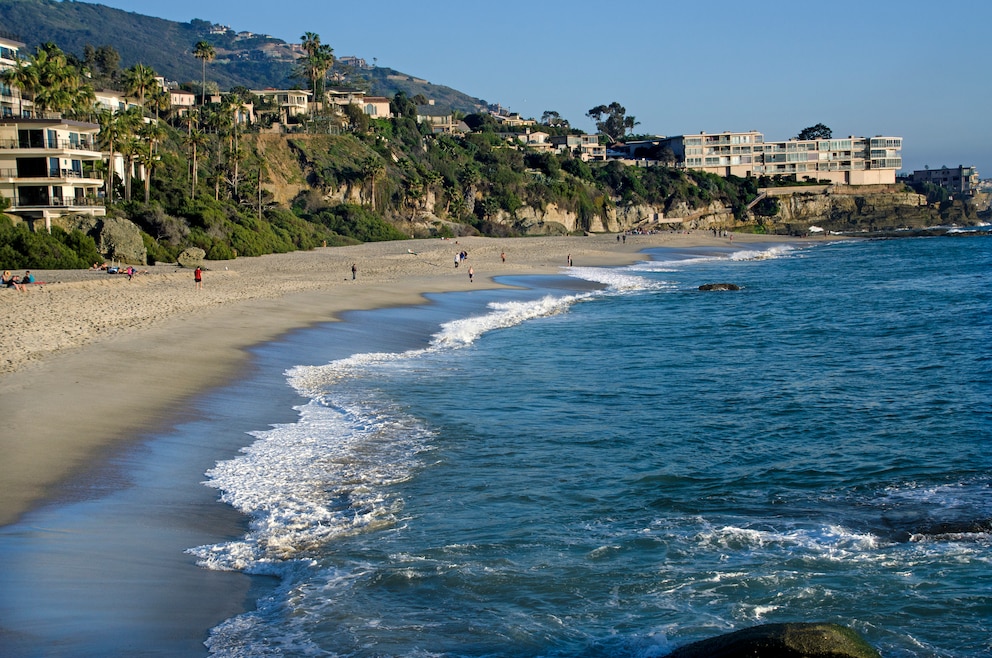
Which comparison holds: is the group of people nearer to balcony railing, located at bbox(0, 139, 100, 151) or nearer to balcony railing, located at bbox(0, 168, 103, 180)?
balcony railing, located at bbox(0, 168, 103, 180)

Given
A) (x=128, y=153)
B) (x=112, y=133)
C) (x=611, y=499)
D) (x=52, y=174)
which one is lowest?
(x=611, y=499)

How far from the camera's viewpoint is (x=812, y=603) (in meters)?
8.84

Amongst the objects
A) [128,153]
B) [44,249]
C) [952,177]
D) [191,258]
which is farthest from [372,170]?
[952,177]

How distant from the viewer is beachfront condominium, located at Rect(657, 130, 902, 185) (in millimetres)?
147625

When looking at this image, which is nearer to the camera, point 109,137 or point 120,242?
point 120,242

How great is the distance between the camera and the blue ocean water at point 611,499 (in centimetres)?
856

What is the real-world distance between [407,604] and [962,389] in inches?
597

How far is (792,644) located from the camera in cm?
624

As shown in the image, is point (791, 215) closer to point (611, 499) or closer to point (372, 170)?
point (372, 170)

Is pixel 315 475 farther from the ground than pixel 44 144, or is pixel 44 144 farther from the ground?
pixel 44 144

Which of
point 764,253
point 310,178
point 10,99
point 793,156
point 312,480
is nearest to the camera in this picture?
point 312,480

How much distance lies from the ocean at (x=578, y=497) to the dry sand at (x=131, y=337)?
88 centimetres

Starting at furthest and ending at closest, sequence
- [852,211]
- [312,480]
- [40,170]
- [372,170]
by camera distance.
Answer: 1. [852,211]
2. [372,170]
3. [40,170]
4. [312,480]

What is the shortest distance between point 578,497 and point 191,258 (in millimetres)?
34770
